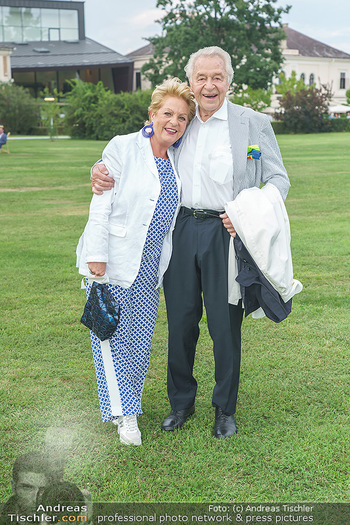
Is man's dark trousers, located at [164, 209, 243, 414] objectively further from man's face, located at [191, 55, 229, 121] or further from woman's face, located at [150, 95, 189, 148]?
man's face, located at [191, 55, 229, 121]

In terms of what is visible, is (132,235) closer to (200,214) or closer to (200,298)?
(200,214)

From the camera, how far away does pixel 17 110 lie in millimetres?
46250

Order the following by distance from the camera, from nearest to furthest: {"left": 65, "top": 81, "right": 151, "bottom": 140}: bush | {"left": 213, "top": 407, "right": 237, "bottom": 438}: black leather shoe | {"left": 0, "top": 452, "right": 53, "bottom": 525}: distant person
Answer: {"left": 0, "top": 452, "right": 53, "bottom": 525}: distant person < {"left": 213, "top": 407, "right": 237, "bottom": 438}: black leather shoe < {"left": 65, "top": 81, "right": 151, "bottom": 140}: bush

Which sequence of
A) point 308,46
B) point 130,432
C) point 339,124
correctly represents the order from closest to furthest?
point 130,432 < point 339,124 < point 308,46

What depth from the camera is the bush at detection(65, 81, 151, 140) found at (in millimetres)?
41406

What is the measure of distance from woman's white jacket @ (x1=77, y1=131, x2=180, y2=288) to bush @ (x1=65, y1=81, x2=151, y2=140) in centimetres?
3766

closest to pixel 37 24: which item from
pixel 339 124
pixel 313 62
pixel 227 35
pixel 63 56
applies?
pixel 63 56

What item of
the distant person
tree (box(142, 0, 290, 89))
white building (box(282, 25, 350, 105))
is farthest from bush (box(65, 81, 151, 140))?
white building (box(282, 25, 350, 105))

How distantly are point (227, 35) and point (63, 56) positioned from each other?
19.0m

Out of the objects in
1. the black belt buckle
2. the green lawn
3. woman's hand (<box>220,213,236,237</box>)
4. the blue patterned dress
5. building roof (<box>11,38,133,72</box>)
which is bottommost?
the green lawn

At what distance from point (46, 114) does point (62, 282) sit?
125 feet

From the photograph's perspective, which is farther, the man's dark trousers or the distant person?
the man's dark trousers

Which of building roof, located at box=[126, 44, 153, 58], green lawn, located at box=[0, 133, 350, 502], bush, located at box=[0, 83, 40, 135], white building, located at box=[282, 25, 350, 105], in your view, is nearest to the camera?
green lawn, located at box=[0, 133, 350, 502]

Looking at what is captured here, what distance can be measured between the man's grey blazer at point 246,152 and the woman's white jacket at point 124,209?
236 millimetres
